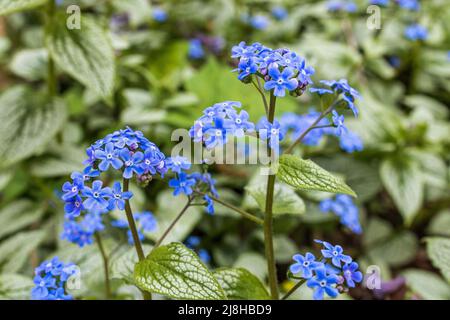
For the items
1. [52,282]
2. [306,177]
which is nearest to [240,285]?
[306,177]

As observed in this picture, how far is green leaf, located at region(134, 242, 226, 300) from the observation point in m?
1.32

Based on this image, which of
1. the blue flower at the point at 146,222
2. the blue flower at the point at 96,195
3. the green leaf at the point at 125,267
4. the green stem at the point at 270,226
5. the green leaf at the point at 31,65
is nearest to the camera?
the blue flower at the point at 96,195

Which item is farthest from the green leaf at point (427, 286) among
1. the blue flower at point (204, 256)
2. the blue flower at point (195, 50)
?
the blue flower at point (195, 50)

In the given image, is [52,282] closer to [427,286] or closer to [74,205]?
[74,205]

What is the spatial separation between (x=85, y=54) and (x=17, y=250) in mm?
814

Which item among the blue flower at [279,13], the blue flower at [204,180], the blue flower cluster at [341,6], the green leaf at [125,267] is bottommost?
the green leaf at [125,267]

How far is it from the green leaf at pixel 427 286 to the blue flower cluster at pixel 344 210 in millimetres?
282

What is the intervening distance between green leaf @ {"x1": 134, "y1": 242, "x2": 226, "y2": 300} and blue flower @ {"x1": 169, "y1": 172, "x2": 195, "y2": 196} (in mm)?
146

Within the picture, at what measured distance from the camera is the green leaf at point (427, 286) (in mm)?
2020

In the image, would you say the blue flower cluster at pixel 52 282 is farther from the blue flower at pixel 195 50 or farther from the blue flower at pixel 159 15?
the blue flower at pixel 159 15

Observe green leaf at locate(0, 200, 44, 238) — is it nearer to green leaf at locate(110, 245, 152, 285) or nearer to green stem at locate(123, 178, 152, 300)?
green leaf at locate(110, 245, 152, 285)

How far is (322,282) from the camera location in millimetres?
1331

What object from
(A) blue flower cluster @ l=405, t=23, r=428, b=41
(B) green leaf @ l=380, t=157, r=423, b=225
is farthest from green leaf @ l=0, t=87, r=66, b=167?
(A) blue flower cluster @ l=405, t=23, r=428, b=41

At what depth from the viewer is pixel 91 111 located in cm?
293
